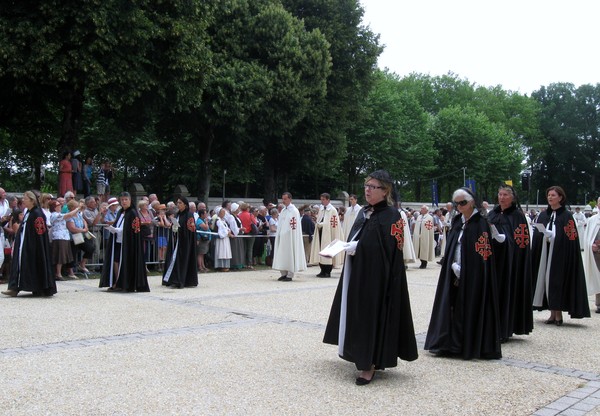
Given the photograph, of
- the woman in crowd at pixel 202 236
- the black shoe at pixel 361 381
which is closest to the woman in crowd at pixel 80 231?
the woman in crowd at pixel 202 236

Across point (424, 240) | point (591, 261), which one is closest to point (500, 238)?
point (591, 261)

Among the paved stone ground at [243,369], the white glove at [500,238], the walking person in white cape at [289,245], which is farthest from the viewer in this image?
the walking person in white cape at [289,245]

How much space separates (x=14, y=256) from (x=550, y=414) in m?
9.47

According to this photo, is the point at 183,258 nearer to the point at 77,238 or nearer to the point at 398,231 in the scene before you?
the point at 77,238

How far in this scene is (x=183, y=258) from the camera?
13875mm

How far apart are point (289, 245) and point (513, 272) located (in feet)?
25.1

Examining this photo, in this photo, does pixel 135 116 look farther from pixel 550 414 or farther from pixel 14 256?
pixel 550 414

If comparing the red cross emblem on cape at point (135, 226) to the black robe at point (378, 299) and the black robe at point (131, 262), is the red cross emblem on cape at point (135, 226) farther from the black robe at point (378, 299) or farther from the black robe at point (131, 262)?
the black robe at point (378, 299)

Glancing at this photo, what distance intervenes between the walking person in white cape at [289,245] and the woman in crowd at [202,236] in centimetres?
253

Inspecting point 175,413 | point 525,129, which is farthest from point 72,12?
point 525,129

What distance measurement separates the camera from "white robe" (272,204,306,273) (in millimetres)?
15632

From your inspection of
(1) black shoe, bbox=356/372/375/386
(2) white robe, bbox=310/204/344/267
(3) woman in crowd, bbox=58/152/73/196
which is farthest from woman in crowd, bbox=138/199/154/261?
(1) black shoe, bbox=356/372/375/386

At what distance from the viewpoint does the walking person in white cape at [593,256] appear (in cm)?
1098

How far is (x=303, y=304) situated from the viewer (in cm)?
1143
